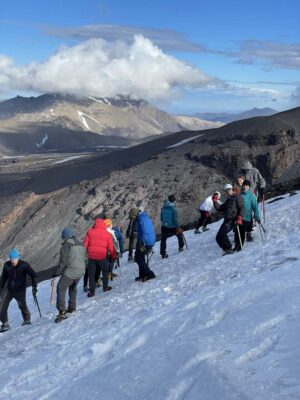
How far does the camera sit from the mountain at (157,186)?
5578 cm

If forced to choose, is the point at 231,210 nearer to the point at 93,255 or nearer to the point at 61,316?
the point at 93,255

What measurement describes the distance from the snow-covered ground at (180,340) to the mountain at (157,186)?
37040 mm

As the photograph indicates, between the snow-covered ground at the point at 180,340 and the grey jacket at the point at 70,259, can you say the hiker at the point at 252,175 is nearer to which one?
the snow-covered ground at the point at 180,340

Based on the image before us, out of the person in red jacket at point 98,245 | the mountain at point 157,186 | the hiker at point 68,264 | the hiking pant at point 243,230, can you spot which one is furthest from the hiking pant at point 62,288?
the mountain at point 157,186

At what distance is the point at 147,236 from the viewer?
13.2 m

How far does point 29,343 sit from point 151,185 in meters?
49.8

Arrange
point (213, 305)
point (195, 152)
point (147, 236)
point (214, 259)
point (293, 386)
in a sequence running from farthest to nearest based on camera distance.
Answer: point (195, 152)
point (214, 259)
point (147, 236)
point (213, 305)
point (293, 386)

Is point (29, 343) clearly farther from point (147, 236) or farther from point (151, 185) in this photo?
point (151, 185)

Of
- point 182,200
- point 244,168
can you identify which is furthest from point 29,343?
point 182,200

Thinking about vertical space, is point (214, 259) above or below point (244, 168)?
below

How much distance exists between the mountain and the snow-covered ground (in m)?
37.0

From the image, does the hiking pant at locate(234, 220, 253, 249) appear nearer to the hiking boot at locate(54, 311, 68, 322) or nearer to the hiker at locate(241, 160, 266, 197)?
the hiker at locate(241, 160, 266, 197)

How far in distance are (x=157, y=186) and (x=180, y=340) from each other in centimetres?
5212

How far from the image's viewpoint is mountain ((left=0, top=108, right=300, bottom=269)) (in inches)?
2196
